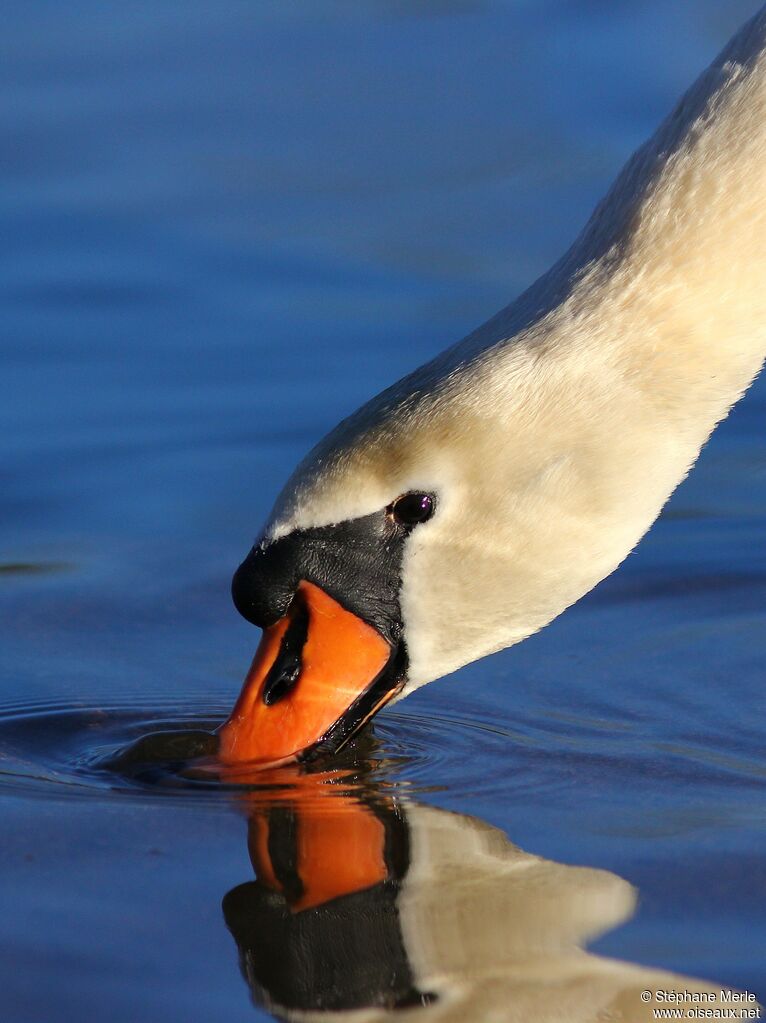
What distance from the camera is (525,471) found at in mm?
5984

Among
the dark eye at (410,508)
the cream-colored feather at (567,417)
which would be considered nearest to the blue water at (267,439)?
the cream-colored feather at (567,417)

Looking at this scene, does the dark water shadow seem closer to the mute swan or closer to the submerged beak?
the submerged beak

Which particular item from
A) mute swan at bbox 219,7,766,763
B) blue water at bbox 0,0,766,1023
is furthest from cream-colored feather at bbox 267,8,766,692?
blue water at bbox 0,0,766,1023

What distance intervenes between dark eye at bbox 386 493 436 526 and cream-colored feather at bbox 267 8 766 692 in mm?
30

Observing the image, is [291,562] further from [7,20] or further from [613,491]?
[7,20]

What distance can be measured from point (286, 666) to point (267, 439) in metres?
2.75

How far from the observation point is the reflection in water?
4.89 m

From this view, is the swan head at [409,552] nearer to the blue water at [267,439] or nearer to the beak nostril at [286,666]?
the beak nostril at [286,666]

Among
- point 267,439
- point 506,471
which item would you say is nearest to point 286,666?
point 506,471

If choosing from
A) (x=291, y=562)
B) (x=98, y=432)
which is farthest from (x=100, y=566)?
(x=291, y=562)

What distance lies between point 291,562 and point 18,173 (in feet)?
18.8

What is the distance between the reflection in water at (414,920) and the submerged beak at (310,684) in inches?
6.9

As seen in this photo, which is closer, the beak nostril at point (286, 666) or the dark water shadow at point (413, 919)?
the dark water shadow at point (413, 919)

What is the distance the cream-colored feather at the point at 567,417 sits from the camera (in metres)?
5.89
